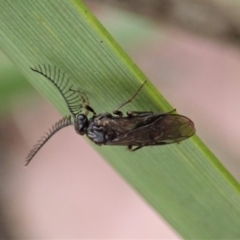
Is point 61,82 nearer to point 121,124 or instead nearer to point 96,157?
point 121,124

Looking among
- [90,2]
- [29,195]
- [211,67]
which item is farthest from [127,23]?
[29,195]

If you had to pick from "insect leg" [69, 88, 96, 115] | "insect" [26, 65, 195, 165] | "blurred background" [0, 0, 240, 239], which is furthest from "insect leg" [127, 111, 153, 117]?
"blurred background" [0, 0, 240, 239]

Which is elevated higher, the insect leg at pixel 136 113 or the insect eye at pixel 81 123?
the insect eye at pixel 81 123

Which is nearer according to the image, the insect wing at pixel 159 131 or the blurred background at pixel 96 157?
the insect wing at pixel 159 131

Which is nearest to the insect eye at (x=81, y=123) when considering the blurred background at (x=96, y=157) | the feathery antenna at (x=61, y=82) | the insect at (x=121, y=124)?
the insect at (x=121, y=124)

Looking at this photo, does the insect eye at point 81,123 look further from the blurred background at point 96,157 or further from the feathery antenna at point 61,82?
the blurred background at point 96,157

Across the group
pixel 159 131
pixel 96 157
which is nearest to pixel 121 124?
pixel 159 131

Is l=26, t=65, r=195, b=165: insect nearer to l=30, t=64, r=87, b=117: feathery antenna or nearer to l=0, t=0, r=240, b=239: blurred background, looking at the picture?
l=30, t=64, r=87, b=117: feathery antenna

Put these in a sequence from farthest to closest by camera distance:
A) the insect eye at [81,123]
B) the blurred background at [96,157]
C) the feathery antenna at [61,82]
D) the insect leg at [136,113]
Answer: the blurred background at [96,157] → the insect eye at [81,123] → the insect leg at [136,113] → the feathery antenna at [61,82]
